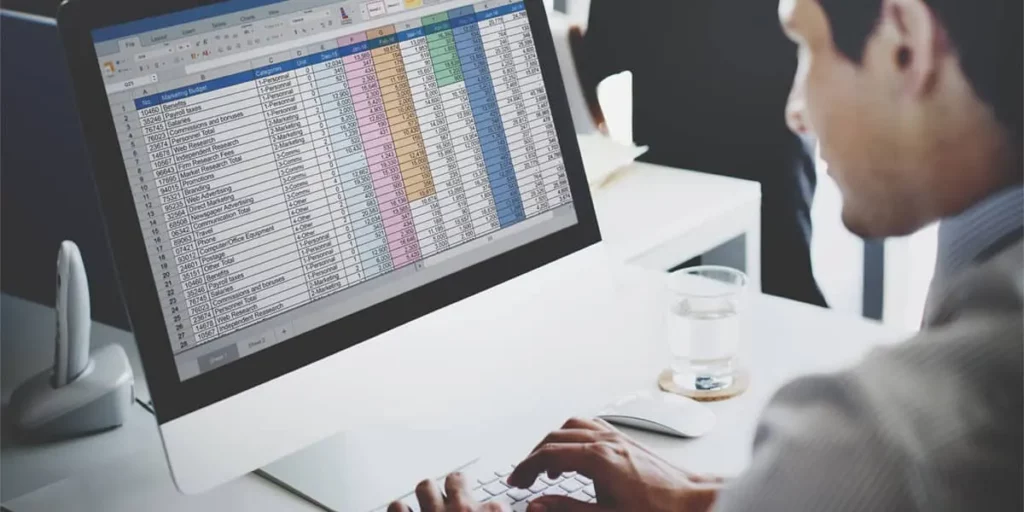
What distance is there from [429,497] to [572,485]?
0.11 meters

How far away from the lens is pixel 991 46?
0.67 metres

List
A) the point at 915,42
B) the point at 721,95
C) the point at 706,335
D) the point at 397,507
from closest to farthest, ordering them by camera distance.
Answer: the point at 915,42
the point at 397,507
the point at 706,335
the point at 721,95

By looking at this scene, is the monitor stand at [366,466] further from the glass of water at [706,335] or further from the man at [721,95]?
the man at [721,95]

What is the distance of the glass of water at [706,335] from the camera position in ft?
3.35

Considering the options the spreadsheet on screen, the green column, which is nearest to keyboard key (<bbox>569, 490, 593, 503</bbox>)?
the spreadsheet on screen

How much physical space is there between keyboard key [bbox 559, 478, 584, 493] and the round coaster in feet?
0.61

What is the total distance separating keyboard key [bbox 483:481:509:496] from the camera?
0.86 meters

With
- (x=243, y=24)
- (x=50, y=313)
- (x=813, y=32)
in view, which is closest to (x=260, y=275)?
(x=243, y=24)

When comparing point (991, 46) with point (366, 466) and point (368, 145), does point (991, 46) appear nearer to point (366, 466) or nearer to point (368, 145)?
point (368, 145)

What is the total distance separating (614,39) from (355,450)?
97cm

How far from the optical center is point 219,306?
2.63 ft

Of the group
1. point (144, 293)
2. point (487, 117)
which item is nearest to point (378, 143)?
point (487, 117)

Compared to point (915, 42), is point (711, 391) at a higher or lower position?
lower

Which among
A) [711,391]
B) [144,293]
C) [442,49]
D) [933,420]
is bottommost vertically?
[711,391]
